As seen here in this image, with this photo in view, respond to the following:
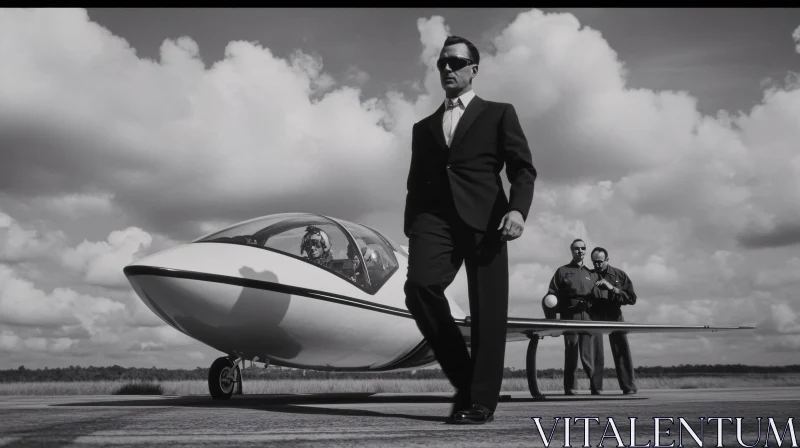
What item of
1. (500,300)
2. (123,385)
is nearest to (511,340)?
(500,300)

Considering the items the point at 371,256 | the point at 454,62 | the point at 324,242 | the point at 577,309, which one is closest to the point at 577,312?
the point at 577,309

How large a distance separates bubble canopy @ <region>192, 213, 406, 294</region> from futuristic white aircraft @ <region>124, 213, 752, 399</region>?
11 millimetres

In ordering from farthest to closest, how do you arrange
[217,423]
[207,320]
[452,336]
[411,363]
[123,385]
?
1. [123,385]
2. [411,363]
3. [207,320]
4. [452,336]
5. [217,423]

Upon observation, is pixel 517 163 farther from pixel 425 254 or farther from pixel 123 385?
pixel 123 385

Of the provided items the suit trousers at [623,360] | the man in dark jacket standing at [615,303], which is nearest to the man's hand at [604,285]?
the man in dark jacket standing at [615,303]

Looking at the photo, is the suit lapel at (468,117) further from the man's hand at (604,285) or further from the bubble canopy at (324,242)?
the man's hand at (604,285)

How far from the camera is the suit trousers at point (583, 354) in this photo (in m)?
10.9

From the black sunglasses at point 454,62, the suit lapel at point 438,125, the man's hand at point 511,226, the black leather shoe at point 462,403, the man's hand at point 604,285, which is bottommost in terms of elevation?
the black leather shoe at point 462,403

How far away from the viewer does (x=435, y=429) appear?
3.59 metres

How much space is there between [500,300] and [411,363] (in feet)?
15.2

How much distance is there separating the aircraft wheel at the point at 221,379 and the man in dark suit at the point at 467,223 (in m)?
3.76

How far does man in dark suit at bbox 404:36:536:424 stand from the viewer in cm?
425

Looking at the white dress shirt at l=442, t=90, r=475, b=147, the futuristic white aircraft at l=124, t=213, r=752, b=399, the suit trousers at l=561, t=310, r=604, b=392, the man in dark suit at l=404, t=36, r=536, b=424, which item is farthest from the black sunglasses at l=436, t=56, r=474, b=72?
the suit trousers at l=561, t=310, r=604, b=392

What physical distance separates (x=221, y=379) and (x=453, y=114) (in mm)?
4264
